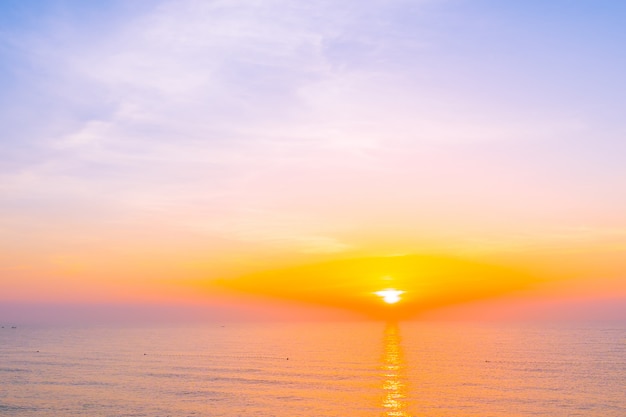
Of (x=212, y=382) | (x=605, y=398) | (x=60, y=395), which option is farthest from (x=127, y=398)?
(x=605, y=398)

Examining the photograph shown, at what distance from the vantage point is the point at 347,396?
10150cm

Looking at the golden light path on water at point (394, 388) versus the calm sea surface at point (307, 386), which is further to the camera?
the calm sea surface at point (307, 386)

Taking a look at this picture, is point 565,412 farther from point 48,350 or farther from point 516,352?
point 48,350

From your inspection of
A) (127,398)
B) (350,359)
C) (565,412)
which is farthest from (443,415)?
(350,359)

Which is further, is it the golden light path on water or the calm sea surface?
the calm sea surface

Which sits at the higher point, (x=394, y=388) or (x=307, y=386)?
(x=394, y=388)

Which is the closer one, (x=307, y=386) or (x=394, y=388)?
(x=394, y=388)

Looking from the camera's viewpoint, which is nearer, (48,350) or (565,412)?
(565,412)

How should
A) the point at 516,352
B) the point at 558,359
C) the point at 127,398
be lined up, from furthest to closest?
the point at 516,352 < the point at 558,359 < the point at 127,398

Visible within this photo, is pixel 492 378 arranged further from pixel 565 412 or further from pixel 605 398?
pixel 565 412

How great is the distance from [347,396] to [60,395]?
5152 centimetres

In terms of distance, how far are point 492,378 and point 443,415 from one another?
45635mm

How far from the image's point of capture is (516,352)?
644 ft

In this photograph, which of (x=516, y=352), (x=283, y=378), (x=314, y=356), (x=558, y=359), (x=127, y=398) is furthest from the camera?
(x=516, y=352)
